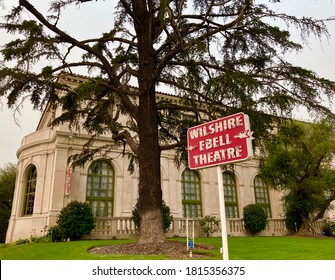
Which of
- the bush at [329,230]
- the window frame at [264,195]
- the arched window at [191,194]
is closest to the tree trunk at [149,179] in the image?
the arched window at [191,194]

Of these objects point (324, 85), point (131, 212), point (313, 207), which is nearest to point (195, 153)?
point (324, 85)

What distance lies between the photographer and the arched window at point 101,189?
1966 centimetres

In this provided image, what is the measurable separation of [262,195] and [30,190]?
1726cm

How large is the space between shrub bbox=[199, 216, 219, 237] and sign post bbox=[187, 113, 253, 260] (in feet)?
46.5

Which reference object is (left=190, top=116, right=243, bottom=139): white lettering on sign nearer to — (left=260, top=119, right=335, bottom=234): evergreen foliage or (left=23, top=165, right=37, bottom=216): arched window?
(left=260, top=119, right=335, bottom=234): evergreen foliage

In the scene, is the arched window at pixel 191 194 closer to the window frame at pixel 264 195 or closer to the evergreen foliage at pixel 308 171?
the evergreen foliage at pixel 308 171

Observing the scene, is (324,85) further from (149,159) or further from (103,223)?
(103,223)

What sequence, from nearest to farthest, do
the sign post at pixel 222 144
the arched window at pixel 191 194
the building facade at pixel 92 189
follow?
the sign post at pixel 222 144 < the building facade at pixel 92 189 < the arched window at pixel 191 194

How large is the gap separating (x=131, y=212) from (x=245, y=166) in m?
10.3

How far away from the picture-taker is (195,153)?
A: 19.5ft

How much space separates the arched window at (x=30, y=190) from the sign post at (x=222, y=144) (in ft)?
55.7

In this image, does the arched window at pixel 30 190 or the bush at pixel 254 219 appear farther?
the bush at pixel 254 219

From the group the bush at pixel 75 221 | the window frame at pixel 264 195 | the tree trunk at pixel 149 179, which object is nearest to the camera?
the tree trunk at pixel 149 179

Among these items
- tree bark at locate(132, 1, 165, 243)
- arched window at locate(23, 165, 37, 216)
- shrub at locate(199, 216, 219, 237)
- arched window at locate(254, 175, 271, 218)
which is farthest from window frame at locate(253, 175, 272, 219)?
tree bark at locate(132, 1, 165, 243)
